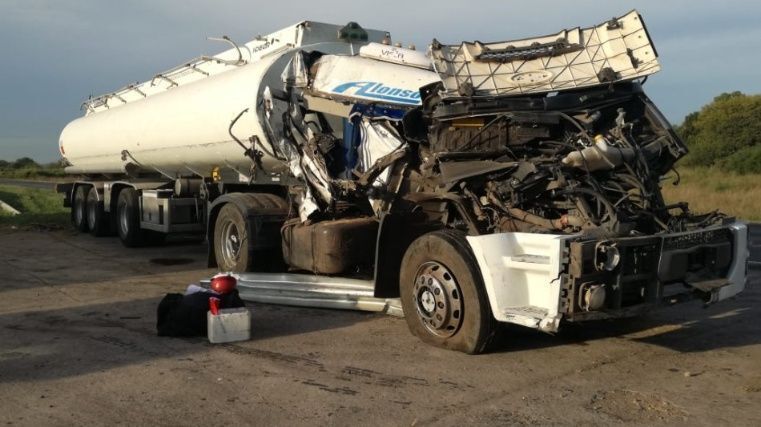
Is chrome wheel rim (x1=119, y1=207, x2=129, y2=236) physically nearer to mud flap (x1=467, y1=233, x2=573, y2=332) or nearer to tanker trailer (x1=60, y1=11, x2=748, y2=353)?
tanker trailer (x1=60, y1=11, x2=748, y2=353)

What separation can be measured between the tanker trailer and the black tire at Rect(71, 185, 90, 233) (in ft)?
→ 27.9

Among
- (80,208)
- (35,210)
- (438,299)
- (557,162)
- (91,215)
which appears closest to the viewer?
(557,162)

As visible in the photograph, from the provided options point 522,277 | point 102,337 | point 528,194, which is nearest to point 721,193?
point 528,194

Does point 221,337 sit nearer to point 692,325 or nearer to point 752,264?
point 692,325

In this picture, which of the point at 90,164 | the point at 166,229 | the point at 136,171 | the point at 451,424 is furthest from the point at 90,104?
the point at 451,424

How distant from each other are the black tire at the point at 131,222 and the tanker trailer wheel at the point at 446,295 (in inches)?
370

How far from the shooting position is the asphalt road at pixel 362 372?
4660mm

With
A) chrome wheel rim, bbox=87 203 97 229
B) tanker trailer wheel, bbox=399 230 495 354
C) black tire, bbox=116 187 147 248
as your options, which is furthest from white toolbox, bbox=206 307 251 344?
chrome wheel rim, bbox=87 203 97 229

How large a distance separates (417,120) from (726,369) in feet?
11.6

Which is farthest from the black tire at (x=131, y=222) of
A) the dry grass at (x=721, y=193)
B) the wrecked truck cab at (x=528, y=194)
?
the dry grass at (x=721, y=193)

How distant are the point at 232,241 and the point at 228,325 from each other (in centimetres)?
351

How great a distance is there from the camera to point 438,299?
6.11 metres

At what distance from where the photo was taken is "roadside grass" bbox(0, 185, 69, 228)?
19344mm

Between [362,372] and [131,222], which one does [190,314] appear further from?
[131,222]
